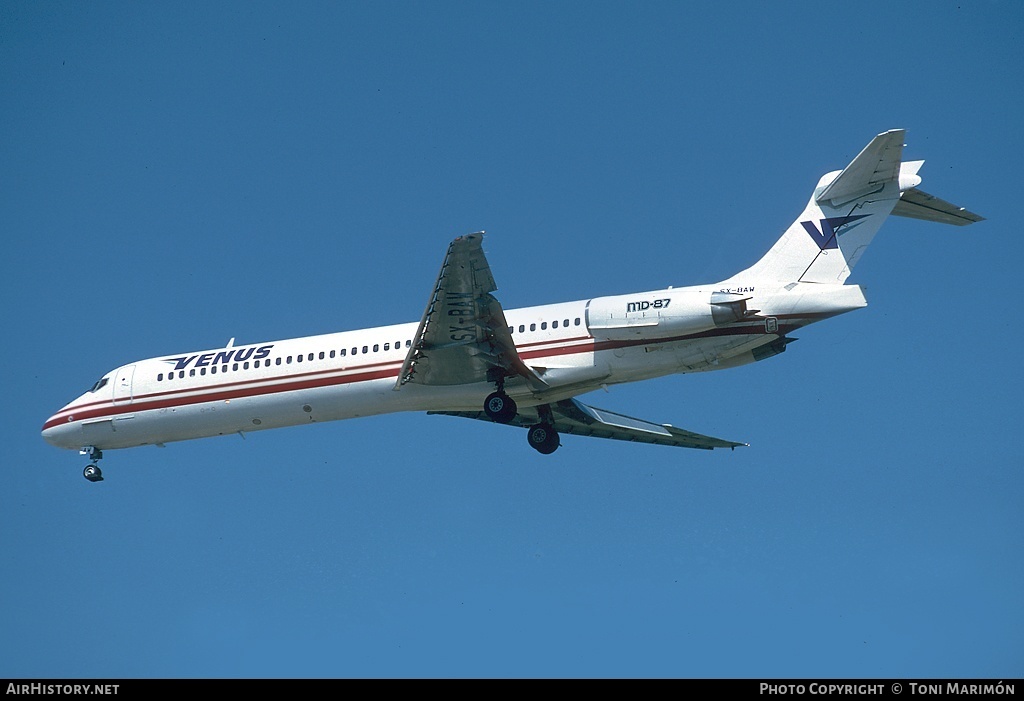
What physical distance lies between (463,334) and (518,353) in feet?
5.06

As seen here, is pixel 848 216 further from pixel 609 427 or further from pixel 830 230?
pixel 609 427

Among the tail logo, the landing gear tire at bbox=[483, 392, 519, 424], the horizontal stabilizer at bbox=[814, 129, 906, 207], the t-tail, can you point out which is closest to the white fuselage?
the landing gear tire at bbox=[483, 392, 519, 424]

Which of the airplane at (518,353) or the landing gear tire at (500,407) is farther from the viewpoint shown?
the landing gear tire at (500,407)

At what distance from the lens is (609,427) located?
111 feet

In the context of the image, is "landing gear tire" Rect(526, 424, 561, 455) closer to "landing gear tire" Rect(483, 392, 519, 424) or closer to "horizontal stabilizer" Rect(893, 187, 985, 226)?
"landing gear tire" Rect(483, 392, 519, 424)

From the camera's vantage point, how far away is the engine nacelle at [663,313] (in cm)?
2611

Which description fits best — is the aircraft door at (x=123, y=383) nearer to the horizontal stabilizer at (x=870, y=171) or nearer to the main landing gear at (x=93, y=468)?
the main landing gear at (x=93, y=468)

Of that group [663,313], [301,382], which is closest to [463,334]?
[663,313]

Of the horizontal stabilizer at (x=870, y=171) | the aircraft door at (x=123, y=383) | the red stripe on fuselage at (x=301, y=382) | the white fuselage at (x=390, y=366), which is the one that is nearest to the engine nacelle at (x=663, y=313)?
the white fuselage at (x=390, y=366)

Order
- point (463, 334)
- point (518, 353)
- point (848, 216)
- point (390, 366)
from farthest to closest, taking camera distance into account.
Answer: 1. point (390, 366)
2. point (518, 353)
3. point (463, 334)
4. point (848, 216)

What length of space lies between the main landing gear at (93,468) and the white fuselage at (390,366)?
0.81 feet
